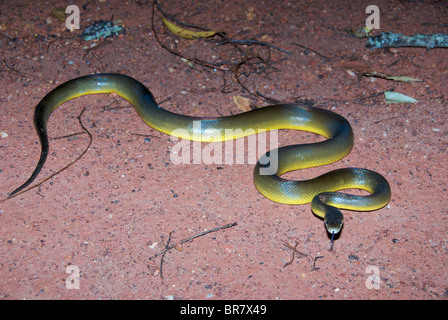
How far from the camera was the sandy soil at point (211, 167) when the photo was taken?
394cm

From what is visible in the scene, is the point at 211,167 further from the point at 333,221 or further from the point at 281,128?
the point at 333,221

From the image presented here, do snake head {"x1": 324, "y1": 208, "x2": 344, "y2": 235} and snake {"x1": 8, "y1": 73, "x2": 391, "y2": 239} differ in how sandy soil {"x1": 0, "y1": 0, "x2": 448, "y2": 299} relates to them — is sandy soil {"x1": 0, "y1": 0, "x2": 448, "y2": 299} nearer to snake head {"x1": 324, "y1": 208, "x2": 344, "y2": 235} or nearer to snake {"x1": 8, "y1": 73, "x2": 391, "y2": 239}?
snake {"x1": 8, "y1": 73, "x2": 391, "y2": 239}

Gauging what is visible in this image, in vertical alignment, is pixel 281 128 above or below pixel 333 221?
above

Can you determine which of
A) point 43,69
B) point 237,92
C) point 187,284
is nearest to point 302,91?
point 237,92

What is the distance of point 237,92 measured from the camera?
6.41 meters

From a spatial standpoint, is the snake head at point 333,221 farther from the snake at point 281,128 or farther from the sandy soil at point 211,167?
the sandy soil at point 211,167

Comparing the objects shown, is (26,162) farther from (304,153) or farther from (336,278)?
(336,278)

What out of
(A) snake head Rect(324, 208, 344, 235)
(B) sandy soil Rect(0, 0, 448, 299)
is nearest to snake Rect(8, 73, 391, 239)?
(A) snake head Rect(324, 208, 344, 235)

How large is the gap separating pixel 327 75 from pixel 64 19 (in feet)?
16.1

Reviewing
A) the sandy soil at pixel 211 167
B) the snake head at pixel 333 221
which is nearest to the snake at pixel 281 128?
the snake head at pixel 333 221

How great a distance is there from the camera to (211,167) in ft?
17.0

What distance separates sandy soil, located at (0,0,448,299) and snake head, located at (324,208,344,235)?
25cm

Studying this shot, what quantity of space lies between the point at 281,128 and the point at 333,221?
2.05 metres

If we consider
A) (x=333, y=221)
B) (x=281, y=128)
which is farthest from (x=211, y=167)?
(x=333, y=221)
